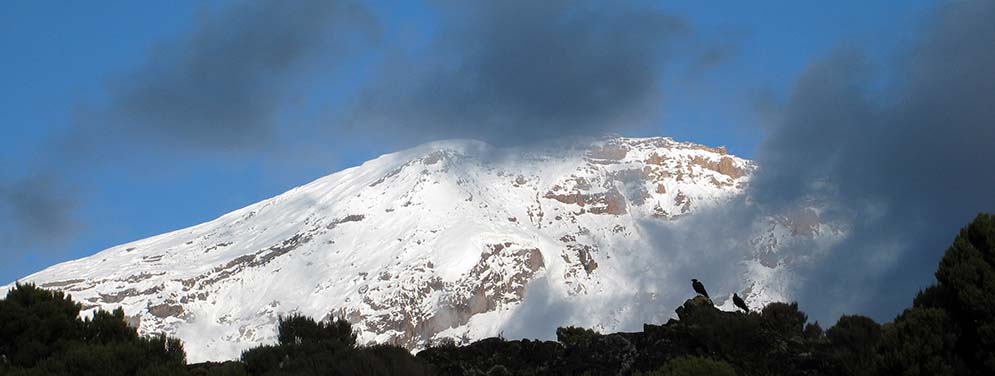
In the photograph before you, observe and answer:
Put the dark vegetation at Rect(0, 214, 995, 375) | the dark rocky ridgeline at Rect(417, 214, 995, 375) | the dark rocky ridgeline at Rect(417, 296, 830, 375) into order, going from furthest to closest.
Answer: the dark rocky ridgeline at Rect(417, 296, 830, 375)
the dark vegetation at Rect(0, 214, 995, 375)
the dark rocky ridgeline at Rect(417, 214, 995, 375)

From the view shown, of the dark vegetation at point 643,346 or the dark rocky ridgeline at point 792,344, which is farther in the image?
the dark vegetation at point 643,346

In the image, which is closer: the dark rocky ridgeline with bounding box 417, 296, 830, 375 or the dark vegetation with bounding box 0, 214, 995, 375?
the dark vegetation with bounding box 0, 214, 995, 375

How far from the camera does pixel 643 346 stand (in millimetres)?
19281

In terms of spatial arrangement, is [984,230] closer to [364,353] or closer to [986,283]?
[986,283]

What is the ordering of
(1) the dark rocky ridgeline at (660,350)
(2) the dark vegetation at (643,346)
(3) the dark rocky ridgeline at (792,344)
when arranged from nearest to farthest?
(3) the dark rocky ridgeline at (792,344) → (2) the dark vegetation at (643,346) → (1) the dark rocky ridgeline at (660,350)

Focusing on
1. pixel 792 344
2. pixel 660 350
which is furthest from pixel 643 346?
pixel 792 344

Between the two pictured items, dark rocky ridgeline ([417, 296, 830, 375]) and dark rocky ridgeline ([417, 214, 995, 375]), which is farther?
dark rocky ridgeline ([417, 296, 830, 375])

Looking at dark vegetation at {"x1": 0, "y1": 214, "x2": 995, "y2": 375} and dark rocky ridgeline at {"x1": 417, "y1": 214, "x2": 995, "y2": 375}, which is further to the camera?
dark vegetation at {"x1": 0, "y1": 214, "x2": 995, "y2": 375}

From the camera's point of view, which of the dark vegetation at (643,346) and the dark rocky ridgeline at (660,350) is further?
the dark rocky ridgeline at (660,350)

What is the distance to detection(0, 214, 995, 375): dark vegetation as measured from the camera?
15180 mm

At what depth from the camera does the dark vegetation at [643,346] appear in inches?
598

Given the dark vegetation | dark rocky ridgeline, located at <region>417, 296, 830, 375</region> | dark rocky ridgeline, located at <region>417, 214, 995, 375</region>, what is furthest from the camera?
dark rocky ridgeline, located at <region>417, 296, 830, 375</region>

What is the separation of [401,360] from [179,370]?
4.16 metres

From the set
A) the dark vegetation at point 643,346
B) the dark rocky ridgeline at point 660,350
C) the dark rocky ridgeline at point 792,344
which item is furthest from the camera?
A: the dark rocky ridgeline at point 660,350
